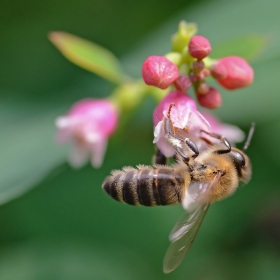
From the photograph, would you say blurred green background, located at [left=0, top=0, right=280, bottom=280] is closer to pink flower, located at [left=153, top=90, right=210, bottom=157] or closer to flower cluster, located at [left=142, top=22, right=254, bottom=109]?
flower cluster, located at [left=142, top=22, right=254, bottom=109]

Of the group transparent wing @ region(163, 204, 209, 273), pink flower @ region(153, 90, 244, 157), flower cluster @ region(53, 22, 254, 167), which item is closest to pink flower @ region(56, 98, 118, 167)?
flower cluster @ region(53, 22, 254, 167)

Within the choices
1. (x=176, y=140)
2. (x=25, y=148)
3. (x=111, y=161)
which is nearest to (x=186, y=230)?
(x=176, y=140)

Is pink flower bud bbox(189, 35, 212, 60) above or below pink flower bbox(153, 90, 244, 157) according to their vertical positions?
above

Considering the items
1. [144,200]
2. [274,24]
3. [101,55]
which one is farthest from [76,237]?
[274,24]

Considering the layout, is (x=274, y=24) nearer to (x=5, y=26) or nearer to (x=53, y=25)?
(x=53, y=25)

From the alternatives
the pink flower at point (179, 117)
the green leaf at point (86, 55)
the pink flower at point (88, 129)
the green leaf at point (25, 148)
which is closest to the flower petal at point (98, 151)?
the pink flower at point (88, 129)

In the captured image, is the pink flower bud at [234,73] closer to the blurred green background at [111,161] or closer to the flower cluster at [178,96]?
the flower cluster at [178,96]
